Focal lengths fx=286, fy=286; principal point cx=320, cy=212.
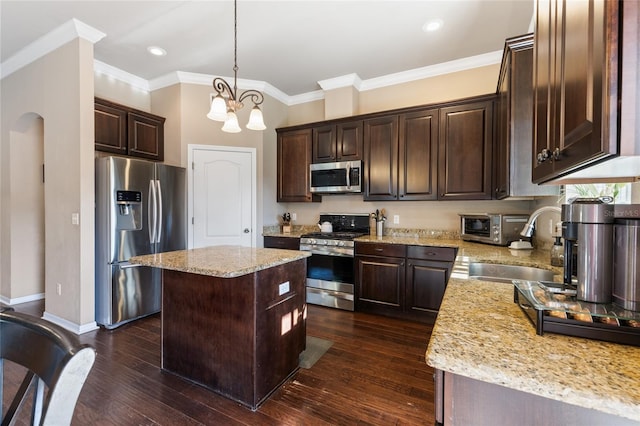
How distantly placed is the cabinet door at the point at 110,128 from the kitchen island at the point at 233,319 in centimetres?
214

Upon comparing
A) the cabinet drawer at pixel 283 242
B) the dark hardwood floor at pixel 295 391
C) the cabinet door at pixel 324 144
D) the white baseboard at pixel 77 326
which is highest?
the cabinet door at pixel 324 144

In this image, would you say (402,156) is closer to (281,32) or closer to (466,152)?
(466,152)

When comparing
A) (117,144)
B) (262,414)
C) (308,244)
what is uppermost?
(117,144)

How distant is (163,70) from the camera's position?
366 cm

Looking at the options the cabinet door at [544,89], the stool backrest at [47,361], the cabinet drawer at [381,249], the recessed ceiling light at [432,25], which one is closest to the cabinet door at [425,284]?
the cabinet drawer at [381,249]

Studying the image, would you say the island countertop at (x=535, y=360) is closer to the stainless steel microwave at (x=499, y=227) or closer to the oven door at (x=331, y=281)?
the stainless steel microwave at (x=499, y=227)

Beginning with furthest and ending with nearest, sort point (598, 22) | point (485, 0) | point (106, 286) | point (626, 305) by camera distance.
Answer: point (106, 286)
point (485, 0)
point (626, 305)
point (598, 22)

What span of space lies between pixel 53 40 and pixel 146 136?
1195 millimetres

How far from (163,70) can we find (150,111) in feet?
2.18

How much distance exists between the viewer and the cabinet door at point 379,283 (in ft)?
10.4

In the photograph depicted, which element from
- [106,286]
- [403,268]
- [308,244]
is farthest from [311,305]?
[106,286]

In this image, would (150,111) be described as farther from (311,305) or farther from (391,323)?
(391,323)

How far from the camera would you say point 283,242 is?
394 cm

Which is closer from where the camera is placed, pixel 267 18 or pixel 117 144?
pixel 267 18
